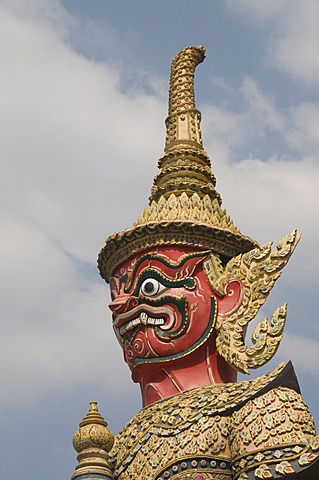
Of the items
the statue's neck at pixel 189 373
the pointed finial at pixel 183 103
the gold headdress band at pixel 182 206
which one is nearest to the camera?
the statue's neck at pixel 189 373

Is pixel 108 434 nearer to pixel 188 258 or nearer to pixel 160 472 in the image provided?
pixel 160 472

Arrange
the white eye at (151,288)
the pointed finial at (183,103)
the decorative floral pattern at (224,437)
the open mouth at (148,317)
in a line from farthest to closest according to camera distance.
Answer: the pointed finial at (183,103) → the white eye at (151,288) → the open mouth at (148,317) → the decorative floral pattern at (224,437)

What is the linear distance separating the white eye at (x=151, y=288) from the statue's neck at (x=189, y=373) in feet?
2.67

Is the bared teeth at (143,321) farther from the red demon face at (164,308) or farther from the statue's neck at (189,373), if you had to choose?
the statue's neck at (189,373)

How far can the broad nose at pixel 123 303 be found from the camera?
11.4 meters

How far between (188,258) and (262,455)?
9.28ft

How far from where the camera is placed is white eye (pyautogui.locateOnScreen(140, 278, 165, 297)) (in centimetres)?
1139

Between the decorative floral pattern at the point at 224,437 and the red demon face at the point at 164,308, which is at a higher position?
the red demon face at the point at 164,308

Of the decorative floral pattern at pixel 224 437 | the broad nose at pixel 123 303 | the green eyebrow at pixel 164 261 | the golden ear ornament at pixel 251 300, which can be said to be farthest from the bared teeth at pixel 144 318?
the decorative floral pattern at pixel 224 437

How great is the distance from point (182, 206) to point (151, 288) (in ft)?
3.83

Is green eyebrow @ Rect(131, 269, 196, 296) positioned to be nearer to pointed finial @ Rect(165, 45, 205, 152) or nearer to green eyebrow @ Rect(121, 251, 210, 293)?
green eyebrow @ Rect(121, 251, 210, 293)

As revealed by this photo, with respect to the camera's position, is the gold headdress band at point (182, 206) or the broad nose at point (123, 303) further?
the gold headdress band at point (182, 206)

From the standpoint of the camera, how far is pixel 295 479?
Answer: 9422 mm

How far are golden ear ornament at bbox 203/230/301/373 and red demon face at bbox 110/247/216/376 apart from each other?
0.17 m
